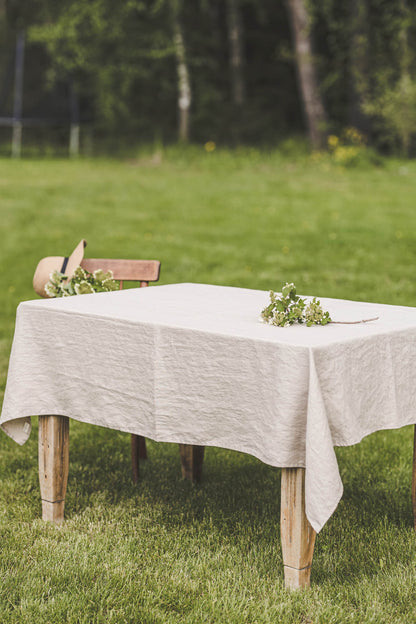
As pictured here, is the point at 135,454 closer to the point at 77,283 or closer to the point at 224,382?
the point at 77,283

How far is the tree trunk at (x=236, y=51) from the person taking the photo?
2051 cm

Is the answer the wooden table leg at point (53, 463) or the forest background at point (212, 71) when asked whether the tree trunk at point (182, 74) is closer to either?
the forest background at point (212, 71)

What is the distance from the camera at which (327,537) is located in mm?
3945

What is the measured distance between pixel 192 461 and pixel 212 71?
64.3 ft

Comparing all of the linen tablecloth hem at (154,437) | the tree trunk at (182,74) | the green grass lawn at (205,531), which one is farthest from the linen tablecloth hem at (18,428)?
the tree trunk at (182,74)

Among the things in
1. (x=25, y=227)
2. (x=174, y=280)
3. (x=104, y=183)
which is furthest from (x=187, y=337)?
(x=104, y=183)

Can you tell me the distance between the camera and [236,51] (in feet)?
69.4

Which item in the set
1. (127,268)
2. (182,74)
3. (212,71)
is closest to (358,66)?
(182,74)

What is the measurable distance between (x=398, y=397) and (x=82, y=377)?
136cm

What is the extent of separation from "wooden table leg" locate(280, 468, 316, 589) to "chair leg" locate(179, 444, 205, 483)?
1.37 meters

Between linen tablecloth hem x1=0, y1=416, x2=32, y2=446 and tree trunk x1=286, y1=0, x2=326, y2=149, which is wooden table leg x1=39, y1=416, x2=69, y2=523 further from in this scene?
tree trunk x1=286, y1=0, x2=326, y2=149

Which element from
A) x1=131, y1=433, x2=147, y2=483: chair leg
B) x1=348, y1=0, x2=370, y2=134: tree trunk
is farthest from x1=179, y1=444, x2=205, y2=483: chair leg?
x1=348, y1=0, x2=370, y2=134: tree trunk

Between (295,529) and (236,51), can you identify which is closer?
(295,529)

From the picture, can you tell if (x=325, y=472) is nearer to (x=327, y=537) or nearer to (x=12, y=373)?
(x=327, y=537)
